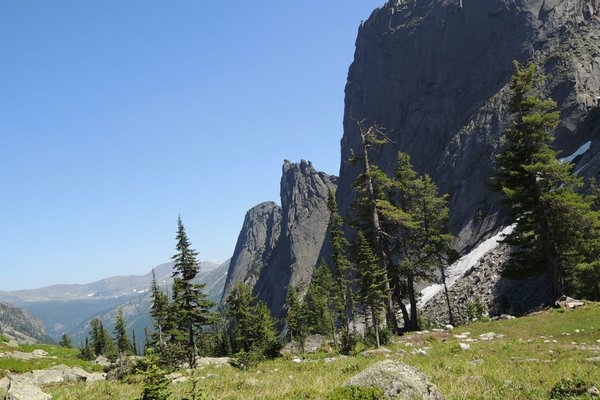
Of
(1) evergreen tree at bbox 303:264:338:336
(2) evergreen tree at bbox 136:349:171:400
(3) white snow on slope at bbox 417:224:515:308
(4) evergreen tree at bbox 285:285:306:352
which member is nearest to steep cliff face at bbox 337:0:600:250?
(3) white snow on slope at bbox 417:224:515:308

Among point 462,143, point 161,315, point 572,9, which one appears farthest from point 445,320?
point 572,9

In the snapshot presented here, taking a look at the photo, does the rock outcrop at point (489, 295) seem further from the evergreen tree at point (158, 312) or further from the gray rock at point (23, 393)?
the gray rock at point (23, 393)

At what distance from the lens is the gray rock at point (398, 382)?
27.4 feet

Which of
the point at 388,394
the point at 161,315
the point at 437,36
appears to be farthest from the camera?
the point at 437,36

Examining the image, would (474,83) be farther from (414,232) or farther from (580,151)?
(414,232)

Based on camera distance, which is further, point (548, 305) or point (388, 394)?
point (548, 305)

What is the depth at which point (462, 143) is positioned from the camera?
457 feet

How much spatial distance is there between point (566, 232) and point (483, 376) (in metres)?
23.1

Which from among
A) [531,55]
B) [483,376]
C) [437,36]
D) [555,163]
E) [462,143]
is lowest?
[483,376]

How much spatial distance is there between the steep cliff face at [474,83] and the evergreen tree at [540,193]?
59.7 metres

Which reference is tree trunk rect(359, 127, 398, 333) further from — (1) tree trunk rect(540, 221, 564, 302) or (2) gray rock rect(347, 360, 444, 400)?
(2) gray rock rect(347, 360, 444, 400)

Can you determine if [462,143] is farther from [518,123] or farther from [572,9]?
[518,123]

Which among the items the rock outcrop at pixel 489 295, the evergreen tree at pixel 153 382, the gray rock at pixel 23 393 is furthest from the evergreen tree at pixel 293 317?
the evergreen tree at pixel 153 382

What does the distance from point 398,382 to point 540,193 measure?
25.9 metres
